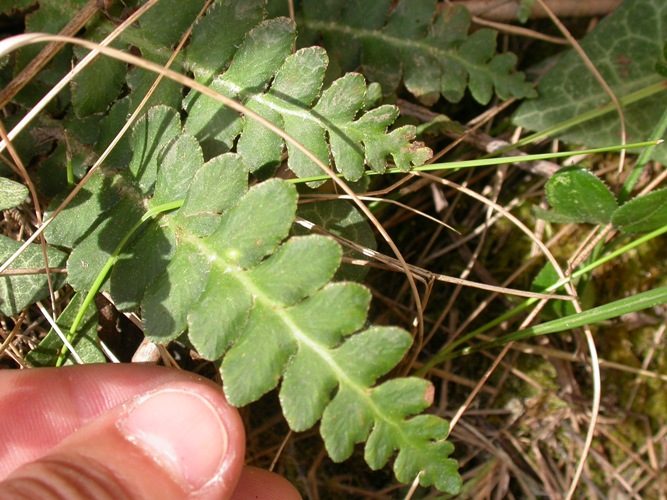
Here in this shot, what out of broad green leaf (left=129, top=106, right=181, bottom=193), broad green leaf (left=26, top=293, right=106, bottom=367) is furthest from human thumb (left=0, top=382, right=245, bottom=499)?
broad green leaf (left=129, top=106, right=181, bottom=193)

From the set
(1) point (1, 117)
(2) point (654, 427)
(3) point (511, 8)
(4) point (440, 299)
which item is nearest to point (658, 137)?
(3) point (511, 8)

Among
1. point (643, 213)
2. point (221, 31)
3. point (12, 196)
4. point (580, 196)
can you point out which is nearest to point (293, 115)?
point (221, 31)

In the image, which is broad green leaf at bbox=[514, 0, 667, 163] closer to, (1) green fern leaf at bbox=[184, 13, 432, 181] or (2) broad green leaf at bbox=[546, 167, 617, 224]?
(2) broad green leaf at bbox=[546, 167, 617, 224]

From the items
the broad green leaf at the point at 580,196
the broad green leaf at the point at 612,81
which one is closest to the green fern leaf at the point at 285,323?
the broad green leaf at the point at 580,196

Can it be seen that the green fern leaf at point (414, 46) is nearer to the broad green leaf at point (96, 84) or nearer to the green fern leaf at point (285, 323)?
the broad green leaf at point (96, 84)

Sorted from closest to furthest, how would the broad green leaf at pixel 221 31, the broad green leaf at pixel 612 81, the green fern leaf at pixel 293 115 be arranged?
the green fern leaf at pixel 293 115 < the broad green leaf at pixel 221 31 < the broad green leaf at pixel 612 81

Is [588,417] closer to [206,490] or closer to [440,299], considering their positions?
[440,299]

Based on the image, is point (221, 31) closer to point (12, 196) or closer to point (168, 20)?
point (168, 20)
